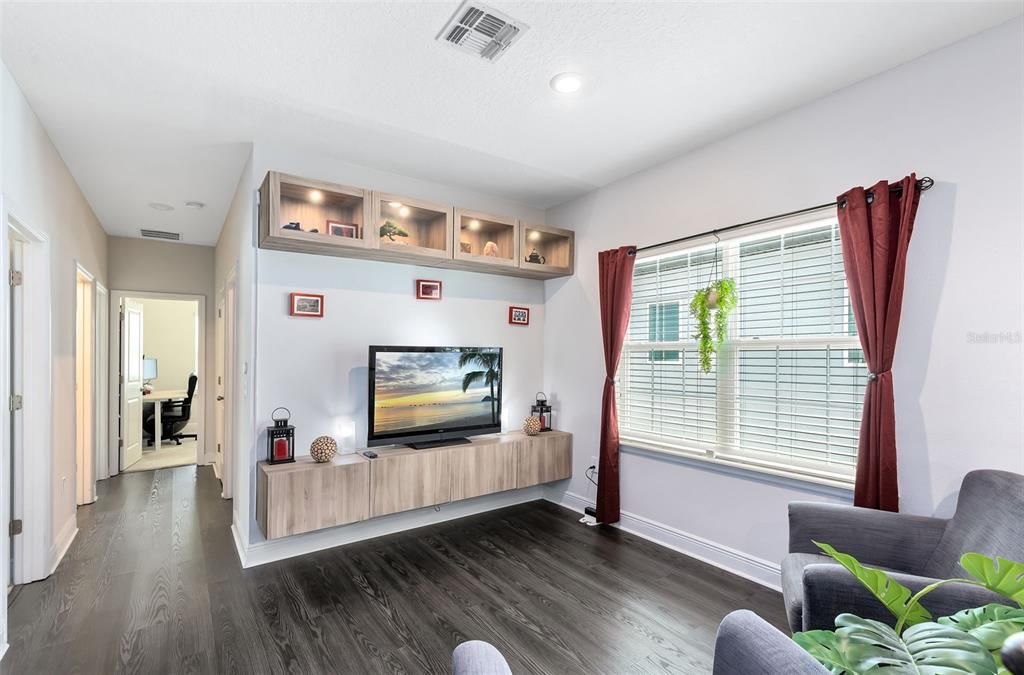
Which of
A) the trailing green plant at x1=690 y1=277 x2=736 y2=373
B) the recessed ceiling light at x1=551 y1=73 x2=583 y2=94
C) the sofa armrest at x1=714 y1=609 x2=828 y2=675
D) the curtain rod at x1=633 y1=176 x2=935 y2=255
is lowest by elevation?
the sofa armrest at x1=714 y1=609 x2=828 y2=675

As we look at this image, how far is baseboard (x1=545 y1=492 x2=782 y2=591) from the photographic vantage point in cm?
279

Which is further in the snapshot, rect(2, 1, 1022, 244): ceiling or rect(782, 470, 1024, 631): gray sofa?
rect(2, 1, 1022, 244): ceiling

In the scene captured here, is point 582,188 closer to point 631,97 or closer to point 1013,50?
point 631,97

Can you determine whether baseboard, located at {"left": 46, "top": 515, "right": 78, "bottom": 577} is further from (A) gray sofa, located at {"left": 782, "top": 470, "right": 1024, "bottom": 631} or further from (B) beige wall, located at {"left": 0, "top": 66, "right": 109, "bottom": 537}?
(A) gray sofa, located at {"left": 782, "top": 470, "right": 1024, "bottom": 631}

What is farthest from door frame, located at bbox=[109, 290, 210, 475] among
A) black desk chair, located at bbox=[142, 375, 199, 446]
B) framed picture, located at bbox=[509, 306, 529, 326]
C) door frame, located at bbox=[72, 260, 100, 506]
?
framed picture, located at bbox=[509, 306, 529, 326]

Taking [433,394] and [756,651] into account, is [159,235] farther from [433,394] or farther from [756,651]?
[756,651]

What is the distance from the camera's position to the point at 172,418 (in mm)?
7195

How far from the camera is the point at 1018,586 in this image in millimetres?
778

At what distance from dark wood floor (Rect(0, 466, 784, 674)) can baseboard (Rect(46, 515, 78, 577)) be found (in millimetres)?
53

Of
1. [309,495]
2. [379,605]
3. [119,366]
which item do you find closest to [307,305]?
[309,495]

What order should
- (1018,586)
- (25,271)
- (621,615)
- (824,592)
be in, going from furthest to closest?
1. (25,271)
2. (621,615)
3. (824,592)
4. (1018,586)

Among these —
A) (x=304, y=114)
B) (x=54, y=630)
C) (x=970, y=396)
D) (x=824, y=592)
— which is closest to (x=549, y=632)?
(x=824, y=592)

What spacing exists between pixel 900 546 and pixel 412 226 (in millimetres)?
3294

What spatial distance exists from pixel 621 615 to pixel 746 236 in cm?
224
